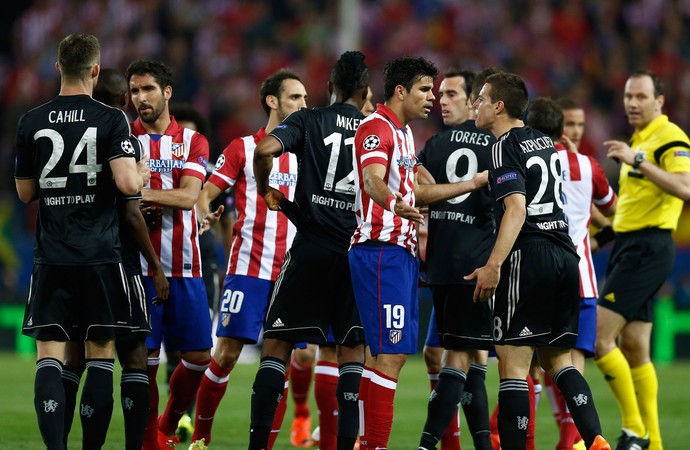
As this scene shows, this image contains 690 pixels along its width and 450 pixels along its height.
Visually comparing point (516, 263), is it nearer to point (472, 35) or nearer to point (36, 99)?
point (472, 35)

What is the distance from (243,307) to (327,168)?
1220 mm

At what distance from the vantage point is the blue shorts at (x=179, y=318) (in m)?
7.54

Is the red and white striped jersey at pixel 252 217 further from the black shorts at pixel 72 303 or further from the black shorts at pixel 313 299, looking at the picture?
the black shorts at pixel 72 303

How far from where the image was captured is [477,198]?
7.71 m

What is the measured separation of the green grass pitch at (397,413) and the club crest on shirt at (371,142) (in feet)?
9.60

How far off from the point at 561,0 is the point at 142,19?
8075mm

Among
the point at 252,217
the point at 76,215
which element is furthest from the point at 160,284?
the point at 252,217

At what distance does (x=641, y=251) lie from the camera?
8922mm

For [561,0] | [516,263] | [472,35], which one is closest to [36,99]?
[472,35]

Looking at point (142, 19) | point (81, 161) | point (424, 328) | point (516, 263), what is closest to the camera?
point (81, 161)

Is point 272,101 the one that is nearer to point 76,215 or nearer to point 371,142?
point 371,142

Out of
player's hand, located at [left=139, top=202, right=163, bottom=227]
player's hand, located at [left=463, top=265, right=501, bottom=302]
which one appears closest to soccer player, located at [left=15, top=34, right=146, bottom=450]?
player's hand, located at [left=139, top=202, right=163, bottom=227]

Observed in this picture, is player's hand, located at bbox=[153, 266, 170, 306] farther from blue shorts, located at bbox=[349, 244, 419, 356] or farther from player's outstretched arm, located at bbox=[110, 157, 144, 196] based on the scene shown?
blue shorts, located at bbox=[349, 244, 419, 356]

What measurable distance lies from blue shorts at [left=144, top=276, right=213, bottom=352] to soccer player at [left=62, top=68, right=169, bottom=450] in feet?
1.66
